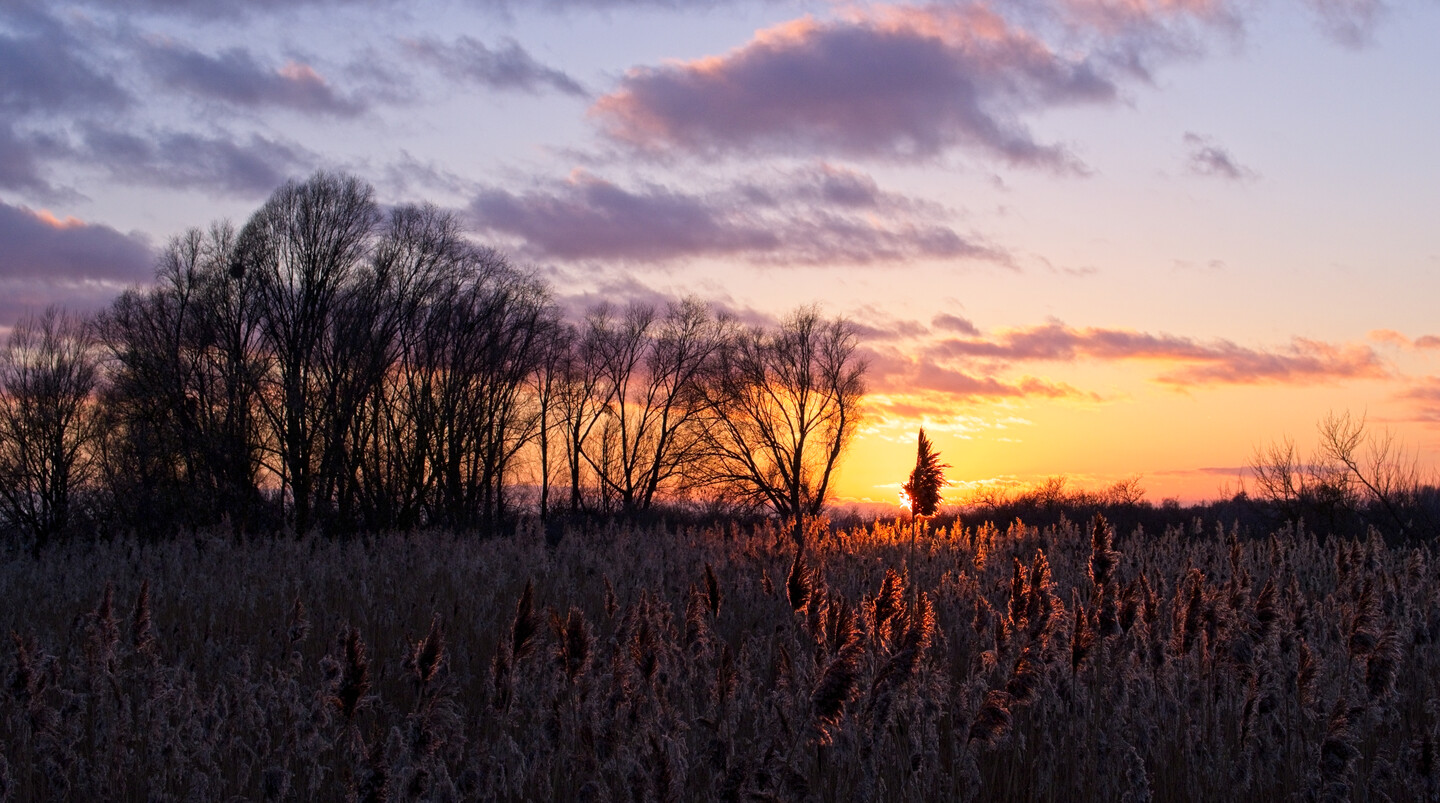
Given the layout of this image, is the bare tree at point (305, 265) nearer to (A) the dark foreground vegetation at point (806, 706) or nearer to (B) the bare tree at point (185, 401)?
(B) the bare tree at point (185, 401)

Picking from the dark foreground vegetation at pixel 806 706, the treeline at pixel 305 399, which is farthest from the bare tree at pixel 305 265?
the dark foreground vegetation at pixel 806 706

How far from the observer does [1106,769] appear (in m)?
4.79

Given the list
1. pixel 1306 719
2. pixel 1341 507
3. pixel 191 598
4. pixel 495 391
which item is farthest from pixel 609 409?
pixel 1306 719

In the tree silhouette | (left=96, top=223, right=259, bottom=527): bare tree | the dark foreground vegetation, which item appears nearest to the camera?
the dark foreground vegetation

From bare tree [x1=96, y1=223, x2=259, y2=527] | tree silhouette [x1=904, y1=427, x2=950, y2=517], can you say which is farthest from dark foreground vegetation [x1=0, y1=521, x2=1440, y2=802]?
bare tree [x1=96, y1=223, x2=259, y2=527]

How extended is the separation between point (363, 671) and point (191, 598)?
8063 millimetres

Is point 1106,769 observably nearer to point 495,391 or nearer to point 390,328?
point 390,328

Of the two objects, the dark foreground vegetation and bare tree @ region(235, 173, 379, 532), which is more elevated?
bare tree @ region(235, 173, 379, 532)

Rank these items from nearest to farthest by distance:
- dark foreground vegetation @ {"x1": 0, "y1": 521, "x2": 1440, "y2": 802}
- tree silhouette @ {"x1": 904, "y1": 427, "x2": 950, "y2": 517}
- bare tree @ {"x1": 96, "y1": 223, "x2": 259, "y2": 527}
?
dark foreground vegetation @ {"x1": 0, "y1": 521, "x2": 1440, "y2": 802}
tree silhouette @ {"x1": 904, "y1": 427, "x2": 950, "y2": 517}
bare tree @ {"x1": 96, "y1": 223, "x2": 259, "y2": 527}

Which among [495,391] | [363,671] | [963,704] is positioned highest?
[495,391]

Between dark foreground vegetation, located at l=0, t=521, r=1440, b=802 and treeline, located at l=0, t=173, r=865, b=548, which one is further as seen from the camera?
Answer: treeline, located at l=0, t=173, r=865, b=548

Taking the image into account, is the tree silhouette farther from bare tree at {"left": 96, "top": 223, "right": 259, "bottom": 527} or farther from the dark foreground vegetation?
bare tree at {"left": 96, "top": 223, "right": 259, "bottom": 527}

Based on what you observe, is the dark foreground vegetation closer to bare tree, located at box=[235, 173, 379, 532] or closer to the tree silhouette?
the tree silhouette

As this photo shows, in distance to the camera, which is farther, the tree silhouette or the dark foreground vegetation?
the tree silhouette
